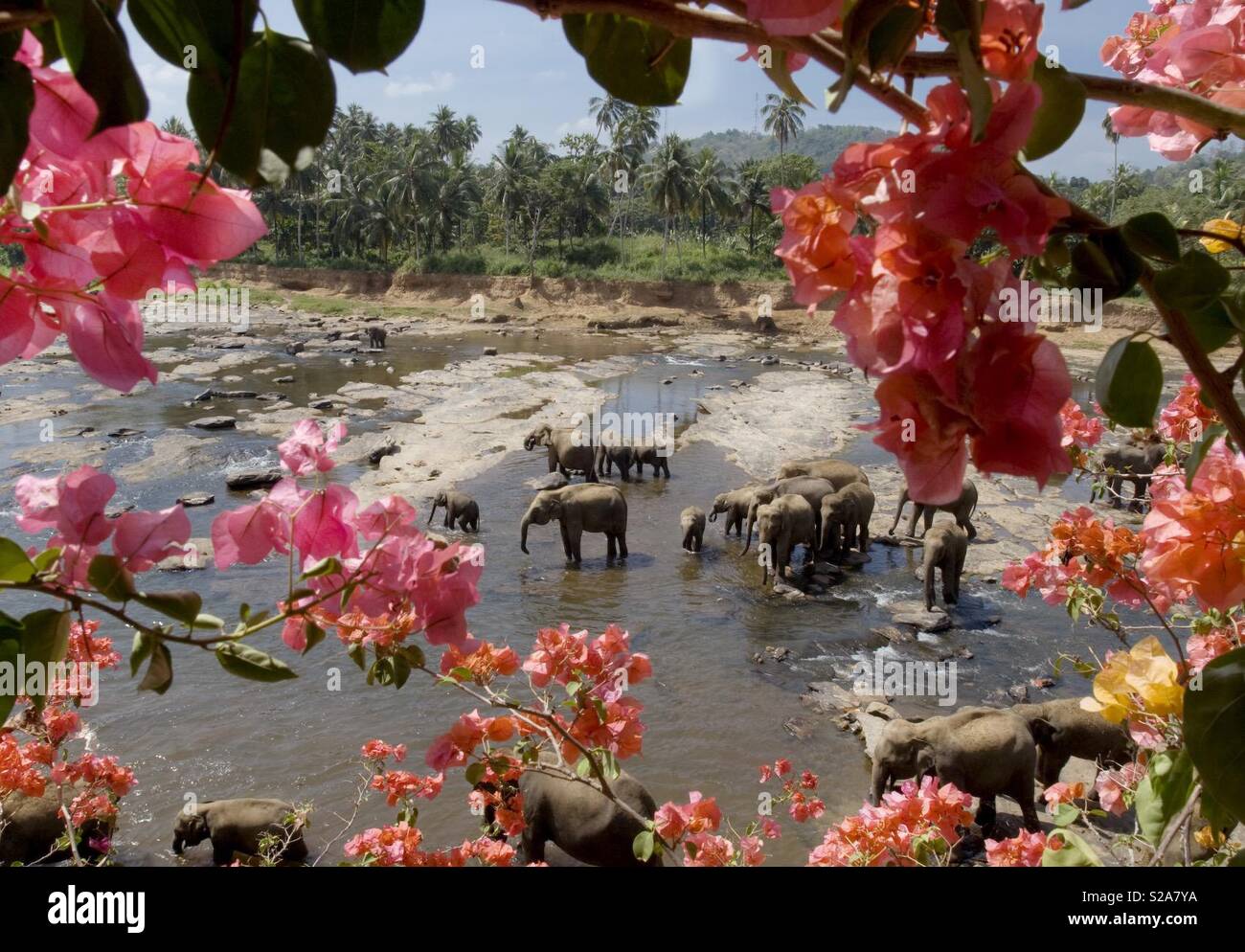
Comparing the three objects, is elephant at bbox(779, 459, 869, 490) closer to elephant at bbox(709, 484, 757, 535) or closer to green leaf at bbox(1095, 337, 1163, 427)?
elephant at bbox(709, 484, 757, 535)

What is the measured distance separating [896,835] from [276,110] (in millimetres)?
2524

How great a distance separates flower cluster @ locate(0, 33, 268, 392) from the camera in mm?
630

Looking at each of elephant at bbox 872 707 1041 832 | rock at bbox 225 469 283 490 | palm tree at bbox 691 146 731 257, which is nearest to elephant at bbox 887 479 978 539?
elephant at bbox 872 707 1041 832

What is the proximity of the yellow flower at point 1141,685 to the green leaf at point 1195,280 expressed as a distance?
0.77 meters

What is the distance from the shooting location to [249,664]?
2.62 ft

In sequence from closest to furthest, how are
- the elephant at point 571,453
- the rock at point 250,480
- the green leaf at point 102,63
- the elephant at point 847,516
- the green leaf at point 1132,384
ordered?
→ the green leaf at point 102,63, the green leaf at point 1132,384, the elephant at point 847,516, the rock at point 250,480, the elephant at point 571,453

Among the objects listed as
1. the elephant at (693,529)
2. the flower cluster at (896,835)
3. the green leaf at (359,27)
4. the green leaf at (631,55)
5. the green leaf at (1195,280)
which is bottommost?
the elephant at (693,529)

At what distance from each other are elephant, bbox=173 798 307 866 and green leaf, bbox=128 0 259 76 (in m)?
5.54

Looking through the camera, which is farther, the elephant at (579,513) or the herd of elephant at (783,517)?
the elephant at (579,513)

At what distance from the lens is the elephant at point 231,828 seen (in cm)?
534

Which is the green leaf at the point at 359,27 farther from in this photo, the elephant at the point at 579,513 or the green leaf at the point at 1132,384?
the elephant at the point at 579,513

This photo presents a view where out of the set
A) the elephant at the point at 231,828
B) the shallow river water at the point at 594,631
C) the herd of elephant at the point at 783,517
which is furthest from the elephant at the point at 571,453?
the elephant at the point at 231,828

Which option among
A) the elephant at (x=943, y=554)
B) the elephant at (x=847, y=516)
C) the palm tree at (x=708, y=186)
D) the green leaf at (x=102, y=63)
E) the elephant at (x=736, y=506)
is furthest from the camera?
the palm tree at (x=708, y=186)

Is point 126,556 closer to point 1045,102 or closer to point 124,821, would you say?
point 1045,102
